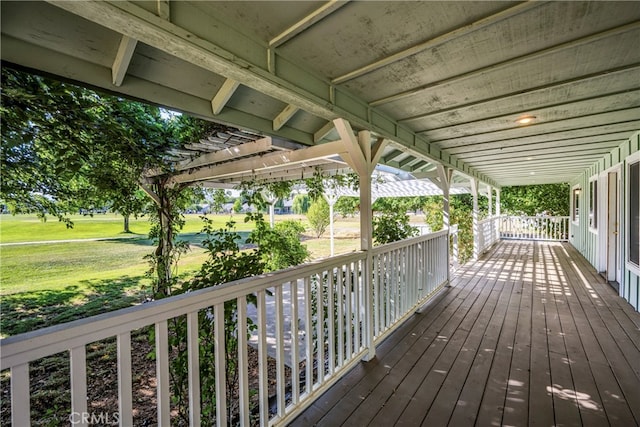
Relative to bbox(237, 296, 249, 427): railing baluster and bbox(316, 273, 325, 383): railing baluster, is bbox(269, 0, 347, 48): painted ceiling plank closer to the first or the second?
bbox(237, 296, 249, 427): railing baluster

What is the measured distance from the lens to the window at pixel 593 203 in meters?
6.05

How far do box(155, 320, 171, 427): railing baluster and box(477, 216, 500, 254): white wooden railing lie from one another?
320 inches

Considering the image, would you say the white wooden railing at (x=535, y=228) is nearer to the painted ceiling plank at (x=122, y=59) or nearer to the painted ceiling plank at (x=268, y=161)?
the painted ceiling plank at (x=268, y=161)

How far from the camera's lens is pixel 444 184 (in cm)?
498

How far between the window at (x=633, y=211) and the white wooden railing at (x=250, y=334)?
301 cm

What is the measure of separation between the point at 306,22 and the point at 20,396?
188cm

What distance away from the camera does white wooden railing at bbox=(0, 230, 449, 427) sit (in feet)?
3.15

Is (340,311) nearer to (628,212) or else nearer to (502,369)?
(502,369)

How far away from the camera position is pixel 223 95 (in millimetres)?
1938

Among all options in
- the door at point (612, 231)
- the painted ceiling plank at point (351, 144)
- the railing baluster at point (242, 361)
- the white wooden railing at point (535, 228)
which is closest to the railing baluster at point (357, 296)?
the painted ceiling plank at point (351, 144)

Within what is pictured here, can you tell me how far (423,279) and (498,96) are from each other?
263 centimetres

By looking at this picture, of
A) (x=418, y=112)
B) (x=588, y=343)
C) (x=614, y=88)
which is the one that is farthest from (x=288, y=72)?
(x=588, y=343)

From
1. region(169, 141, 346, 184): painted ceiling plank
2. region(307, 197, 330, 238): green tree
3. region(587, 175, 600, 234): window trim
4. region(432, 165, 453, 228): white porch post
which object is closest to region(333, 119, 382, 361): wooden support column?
region(169, 141, 346, 184): painted ceiling plank

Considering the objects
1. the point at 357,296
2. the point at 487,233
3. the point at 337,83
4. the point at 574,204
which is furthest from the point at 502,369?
the point at 574,204
